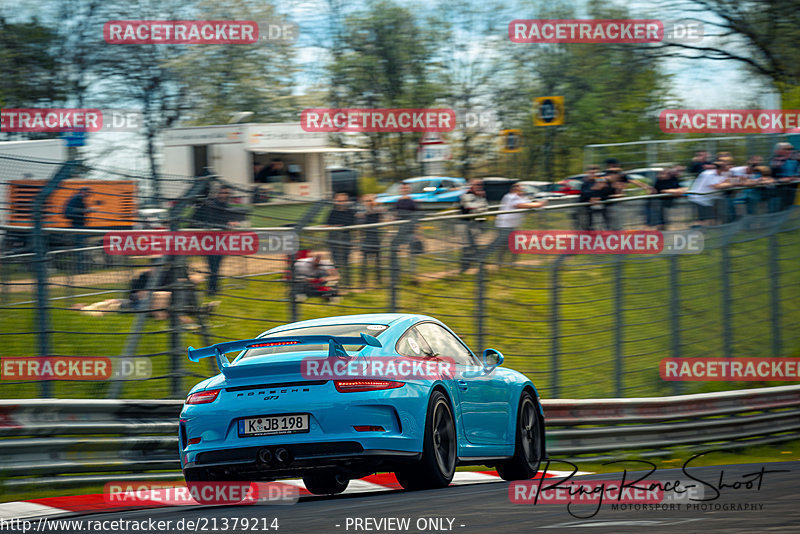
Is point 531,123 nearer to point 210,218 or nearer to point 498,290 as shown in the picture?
point 498,290

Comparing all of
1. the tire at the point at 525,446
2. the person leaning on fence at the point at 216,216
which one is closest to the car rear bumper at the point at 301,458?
the tire at the point at 525,446

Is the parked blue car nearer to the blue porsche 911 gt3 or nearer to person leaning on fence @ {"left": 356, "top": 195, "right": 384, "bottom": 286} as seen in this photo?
person leaning on fence @ {"left": 356, "top": 195, "right": 384, "bottom": 286}

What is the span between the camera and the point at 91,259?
404 inches

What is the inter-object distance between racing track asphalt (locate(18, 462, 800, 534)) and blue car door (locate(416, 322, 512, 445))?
57cm

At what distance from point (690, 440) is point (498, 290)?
9.34 ft

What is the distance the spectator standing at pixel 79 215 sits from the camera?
1010cm

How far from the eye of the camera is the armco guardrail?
8398mm

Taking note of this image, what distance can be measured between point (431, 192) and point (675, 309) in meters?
10.6

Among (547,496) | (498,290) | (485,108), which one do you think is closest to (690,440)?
(498,290)

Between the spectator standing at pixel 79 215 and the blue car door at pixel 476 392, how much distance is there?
3.36 meters

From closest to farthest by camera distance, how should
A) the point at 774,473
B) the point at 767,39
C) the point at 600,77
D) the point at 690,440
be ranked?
the point at 774,473 → the point at 690,440 → the point at 767,39 → the point at 600,77

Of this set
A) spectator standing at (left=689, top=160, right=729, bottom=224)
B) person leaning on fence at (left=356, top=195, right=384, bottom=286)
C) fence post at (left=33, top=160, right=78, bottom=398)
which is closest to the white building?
spectator standing at (left=689, top=160, right=729, bottom=224)

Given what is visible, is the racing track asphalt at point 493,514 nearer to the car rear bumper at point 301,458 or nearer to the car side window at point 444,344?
the car rear bumper at point 301,458

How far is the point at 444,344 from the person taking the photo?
8.60m
